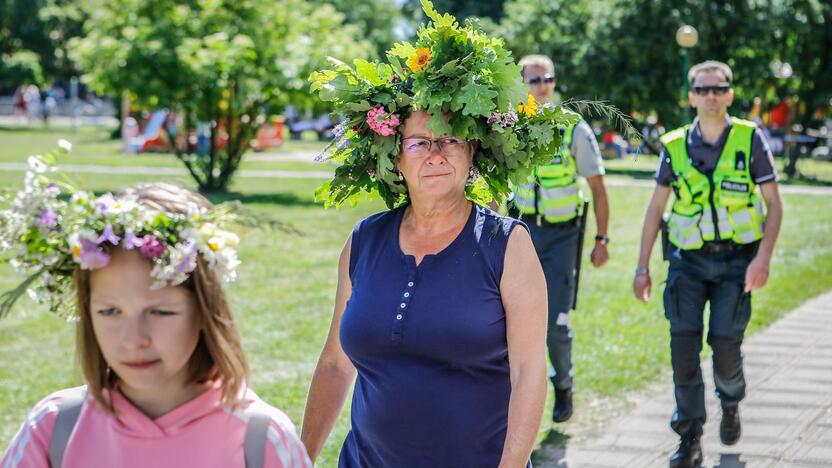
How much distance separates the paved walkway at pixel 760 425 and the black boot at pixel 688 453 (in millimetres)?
110

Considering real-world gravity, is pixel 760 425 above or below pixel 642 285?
below

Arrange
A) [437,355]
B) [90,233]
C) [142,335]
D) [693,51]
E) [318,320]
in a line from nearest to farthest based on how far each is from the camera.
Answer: [90,233] < [142,335] < [437,355] < [318,320] < [693,51]

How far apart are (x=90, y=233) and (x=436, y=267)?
1.19 meters

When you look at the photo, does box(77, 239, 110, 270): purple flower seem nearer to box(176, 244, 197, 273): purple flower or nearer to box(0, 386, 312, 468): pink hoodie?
box(176, 244, 197, 273): purple flower

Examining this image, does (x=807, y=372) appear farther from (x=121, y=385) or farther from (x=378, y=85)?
(x=121, y=385)

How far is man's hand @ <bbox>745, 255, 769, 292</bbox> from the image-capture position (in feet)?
18.3

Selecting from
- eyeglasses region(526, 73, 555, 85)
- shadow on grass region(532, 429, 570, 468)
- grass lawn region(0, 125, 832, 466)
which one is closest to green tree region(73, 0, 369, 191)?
grass lawn region(0, 125, 832, 466)

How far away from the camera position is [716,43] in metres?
29.3

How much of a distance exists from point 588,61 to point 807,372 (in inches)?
938

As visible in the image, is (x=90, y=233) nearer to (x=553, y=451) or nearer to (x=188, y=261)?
(x=188, y=261)

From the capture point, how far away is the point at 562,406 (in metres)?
6.54

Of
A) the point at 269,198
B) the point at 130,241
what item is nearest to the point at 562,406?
the point at 130,241

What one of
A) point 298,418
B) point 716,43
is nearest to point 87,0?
point 716,43

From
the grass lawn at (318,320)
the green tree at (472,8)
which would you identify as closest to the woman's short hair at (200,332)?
the grass lawn at (318,320)
